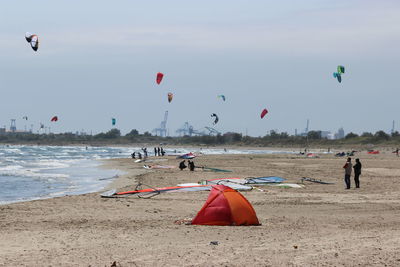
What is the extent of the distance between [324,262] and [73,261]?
8.47 ft

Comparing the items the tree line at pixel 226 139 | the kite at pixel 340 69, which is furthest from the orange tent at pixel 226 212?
the tree line at pixel 226 139

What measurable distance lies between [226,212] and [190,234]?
89 cm

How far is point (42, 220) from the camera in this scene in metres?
8.52

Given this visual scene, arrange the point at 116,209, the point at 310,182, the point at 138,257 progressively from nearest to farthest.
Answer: the point at 138,257 < the point at 116,209 < the point at 310,182

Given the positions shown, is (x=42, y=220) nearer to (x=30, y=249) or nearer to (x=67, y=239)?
(x=67, y=239)

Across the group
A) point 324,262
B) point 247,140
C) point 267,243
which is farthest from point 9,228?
point 247,140

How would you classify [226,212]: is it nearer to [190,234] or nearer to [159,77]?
[190,234]

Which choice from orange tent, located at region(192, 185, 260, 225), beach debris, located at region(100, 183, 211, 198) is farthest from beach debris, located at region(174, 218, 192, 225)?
beach debris, located at region(100, 183, 211, 198)

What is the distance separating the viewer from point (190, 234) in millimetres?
7027

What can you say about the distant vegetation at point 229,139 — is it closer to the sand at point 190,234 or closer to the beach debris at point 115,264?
the sand at point 190,234

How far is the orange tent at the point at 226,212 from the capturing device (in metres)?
7.70

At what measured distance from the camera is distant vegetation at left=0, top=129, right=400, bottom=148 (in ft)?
264

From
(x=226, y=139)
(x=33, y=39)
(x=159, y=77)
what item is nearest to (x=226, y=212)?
(x=33, y=39)

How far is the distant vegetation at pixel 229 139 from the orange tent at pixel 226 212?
55.2 m
